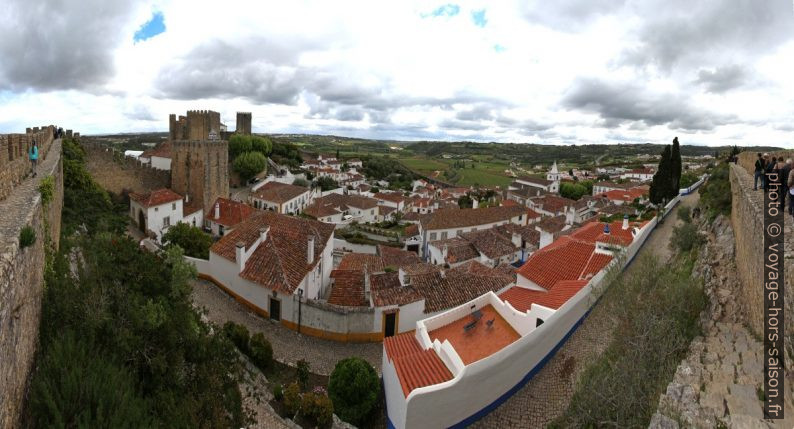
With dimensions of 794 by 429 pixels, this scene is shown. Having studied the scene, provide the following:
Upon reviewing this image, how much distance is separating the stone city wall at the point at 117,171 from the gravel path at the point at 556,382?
25134 mm

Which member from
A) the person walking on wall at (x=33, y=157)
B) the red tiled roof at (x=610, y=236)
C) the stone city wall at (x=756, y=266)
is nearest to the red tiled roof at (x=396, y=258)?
the red tiled roof at (x=610, y=236)

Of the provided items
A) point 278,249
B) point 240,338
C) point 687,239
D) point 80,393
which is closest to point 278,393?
point 240,338

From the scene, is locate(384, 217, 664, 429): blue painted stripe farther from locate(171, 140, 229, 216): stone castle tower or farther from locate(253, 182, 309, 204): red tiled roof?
locate(253, 182, 309, 204): red tiled roof

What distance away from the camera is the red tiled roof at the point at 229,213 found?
27.8 meters

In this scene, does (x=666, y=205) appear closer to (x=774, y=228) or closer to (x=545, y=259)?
(x=545, y=259)

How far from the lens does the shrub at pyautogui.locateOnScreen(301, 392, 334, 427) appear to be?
9.02m

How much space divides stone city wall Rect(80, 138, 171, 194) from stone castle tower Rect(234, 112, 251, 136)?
103ft

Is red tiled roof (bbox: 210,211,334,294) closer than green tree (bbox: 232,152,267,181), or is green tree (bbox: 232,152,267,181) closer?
red tiled roof (bbox: 210,211,334,294)

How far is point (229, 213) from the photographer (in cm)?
2836

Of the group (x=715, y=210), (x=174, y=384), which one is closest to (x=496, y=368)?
(x=174, y=384)

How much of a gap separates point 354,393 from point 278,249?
23.6ft

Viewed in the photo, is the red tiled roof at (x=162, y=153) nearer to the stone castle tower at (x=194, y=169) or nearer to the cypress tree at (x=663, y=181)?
the stone castle tower at (x=194, y=169)

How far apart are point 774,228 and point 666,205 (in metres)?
24.2


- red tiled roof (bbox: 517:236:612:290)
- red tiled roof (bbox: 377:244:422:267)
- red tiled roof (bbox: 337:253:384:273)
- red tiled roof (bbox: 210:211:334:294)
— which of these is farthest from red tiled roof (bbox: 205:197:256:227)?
red tiled roof (bbox: 517:236:612:290)
